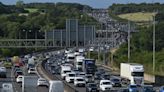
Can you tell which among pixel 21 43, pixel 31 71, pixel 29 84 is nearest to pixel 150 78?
pixel 31 71

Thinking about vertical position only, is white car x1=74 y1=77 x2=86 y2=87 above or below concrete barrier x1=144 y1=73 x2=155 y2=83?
above

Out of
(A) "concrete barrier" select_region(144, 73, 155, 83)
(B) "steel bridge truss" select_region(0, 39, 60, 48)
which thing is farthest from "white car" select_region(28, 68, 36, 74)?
(B) "steel bridge truss" select_region(0, 39, 60, 48)

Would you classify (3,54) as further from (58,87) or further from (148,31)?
(58,87)

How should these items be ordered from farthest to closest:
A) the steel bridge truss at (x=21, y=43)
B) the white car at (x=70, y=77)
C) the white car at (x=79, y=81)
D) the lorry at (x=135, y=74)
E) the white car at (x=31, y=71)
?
the steel bridge truss at (x=21, y=43) → the white car at (x=31, y=71) → the white car at (x=70, y=77) → the white car at (x=79, y=81) → the lorry at (x=135, y=74)

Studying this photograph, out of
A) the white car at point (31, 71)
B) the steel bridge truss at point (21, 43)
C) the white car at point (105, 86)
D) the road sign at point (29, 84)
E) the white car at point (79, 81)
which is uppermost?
the road sign at point (29, 84)

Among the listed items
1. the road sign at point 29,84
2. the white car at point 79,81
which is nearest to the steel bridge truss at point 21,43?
the white car at point 79,81

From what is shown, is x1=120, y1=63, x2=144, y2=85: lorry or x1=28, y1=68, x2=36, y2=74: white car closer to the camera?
x1=120, y1=63, x2=144, y2=85: lorry

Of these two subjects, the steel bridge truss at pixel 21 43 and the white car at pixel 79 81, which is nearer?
the white car at pixel 79 81

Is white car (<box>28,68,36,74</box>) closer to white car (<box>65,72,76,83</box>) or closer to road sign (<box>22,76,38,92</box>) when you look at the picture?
white car (<box>65,72,76,83</box>)

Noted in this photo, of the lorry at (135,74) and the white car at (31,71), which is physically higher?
the lorry at (135,74)

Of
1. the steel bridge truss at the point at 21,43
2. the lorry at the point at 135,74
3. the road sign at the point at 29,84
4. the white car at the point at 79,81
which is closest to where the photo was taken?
the road sign at the point at 29,84

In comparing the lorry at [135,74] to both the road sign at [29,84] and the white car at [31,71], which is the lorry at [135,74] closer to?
the road sign at [29,84]

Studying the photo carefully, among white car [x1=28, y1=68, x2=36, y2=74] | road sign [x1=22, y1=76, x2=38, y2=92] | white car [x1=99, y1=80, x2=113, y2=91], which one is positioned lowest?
white car [x1=28, y1=68, x2=36, y2=74]

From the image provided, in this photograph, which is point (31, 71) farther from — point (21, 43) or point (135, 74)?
point (21, 43)
